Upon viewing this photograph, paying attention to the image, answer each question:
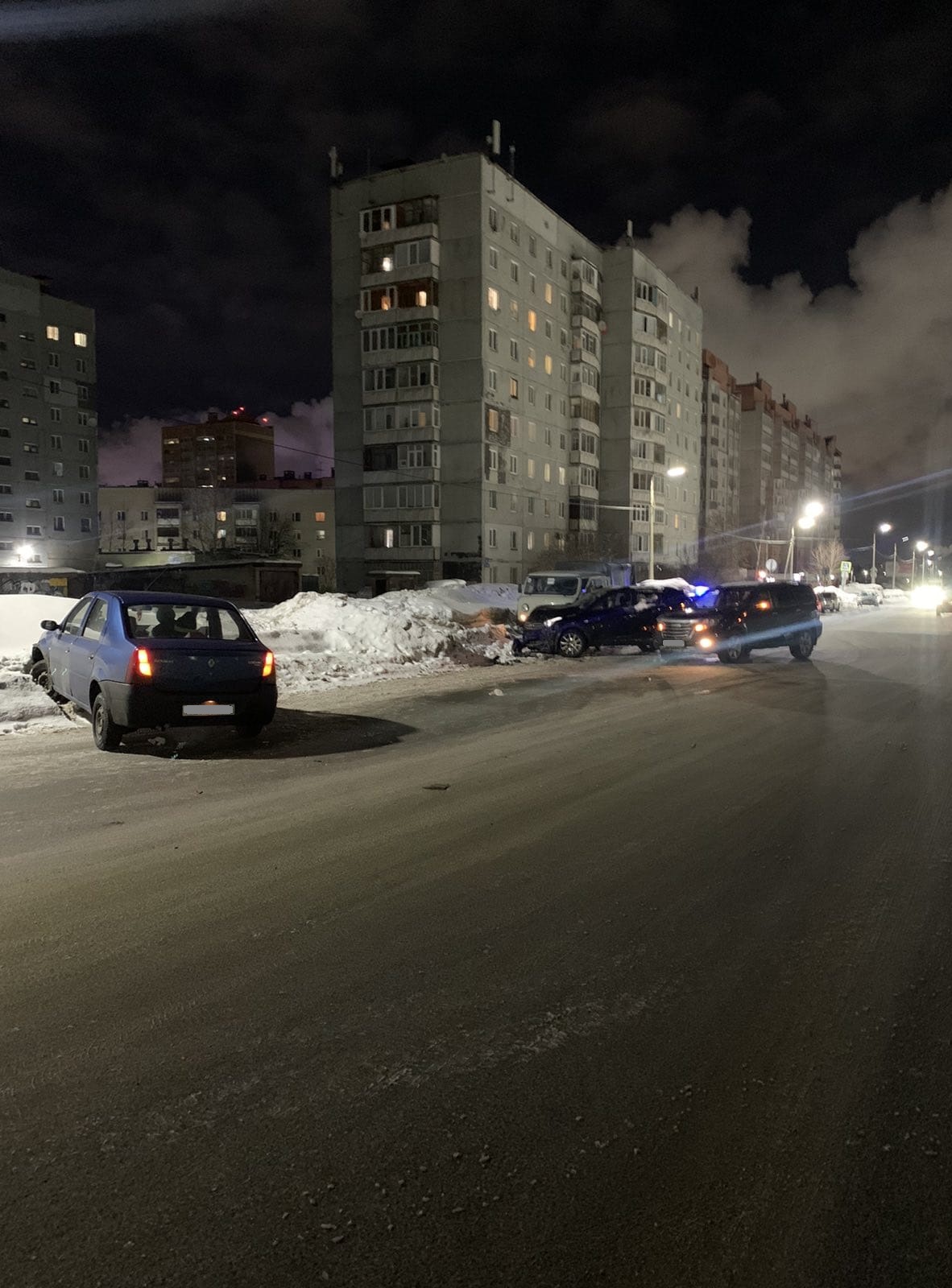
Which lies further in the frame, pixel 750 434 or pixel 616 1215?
pixel 750 434

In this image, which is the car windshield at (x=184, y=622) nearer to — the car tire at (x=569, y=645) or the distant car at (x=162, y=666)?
the distant car at (x=162, y=666)

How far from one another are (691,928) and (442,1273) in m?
2.62

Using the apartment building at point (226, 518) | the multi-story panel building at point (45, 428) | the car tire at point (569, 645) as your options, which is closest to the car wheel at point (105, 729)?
the car tire at point (569, 645)

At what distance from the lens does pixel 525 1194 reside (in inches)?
98.9

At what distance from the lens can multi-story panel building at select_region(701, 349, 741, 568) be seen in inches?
3802

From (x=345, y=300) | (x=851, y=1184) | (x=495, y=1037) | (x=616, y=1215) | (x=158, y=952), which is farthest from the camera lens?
(x=345, y=300)

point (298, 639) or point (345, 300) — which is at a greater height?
point (345, 300)

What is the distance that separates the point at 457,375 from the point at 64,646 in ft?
156

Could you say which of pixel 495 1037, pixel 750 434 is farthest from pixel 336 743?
pixel 750 434

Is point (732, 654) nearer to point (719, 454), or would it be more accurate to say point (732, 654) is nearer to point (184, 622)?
point (184, 622)

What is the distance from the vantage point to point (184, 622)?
9898 mm

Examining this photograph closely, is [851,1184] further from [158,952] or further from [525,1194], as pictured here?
[158,952]

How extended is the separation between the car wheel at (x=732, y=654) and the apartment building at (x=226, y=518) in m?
80.9

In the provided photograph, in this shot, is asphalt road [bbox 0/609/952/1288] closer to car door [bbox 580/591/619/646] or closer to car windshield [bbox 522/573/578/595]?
car door [bbox 580/591/619/646]
